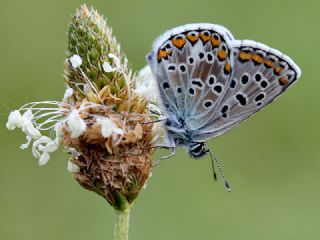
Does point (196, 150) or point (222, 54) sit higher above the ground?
point (222, 54)

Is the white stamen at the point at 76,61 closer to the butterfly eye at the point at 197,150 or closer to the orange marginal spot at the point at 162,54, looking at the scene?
the orange marginal spot at the point at 162,54

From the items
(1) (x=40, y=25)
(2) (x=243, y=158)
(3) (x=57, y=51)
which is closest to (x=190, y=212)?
(2) (x=243, y=158)

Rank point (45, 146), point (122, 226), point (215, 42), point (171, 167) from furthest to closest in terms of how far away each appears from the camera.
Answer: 1. point (171, 167)
2. point (215, 42)
3. point (45, 146)
4. point (122, 226)

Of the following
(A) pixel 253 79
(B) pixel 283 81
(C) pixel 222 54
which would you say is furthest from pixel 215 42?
(B) pixel 283 81

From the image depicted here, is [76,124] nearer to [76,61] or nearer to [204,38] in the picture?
[76,61]

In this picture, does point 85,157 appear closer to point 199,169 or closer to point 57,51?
point 199,169

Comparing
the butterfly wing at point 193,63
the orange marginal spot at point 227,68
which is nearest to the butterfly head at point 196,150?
the butterfly wing at point 193,63

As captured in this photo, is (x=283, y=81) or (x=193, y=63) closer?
(x=283, y=81)

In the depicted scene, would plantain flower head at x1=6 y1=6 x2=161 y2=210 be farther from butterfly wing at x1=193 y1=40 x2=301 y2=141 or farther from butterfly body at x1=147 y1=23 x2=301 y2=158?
butterfly wing at x1=193 y1=40 x2=301 y2=141
